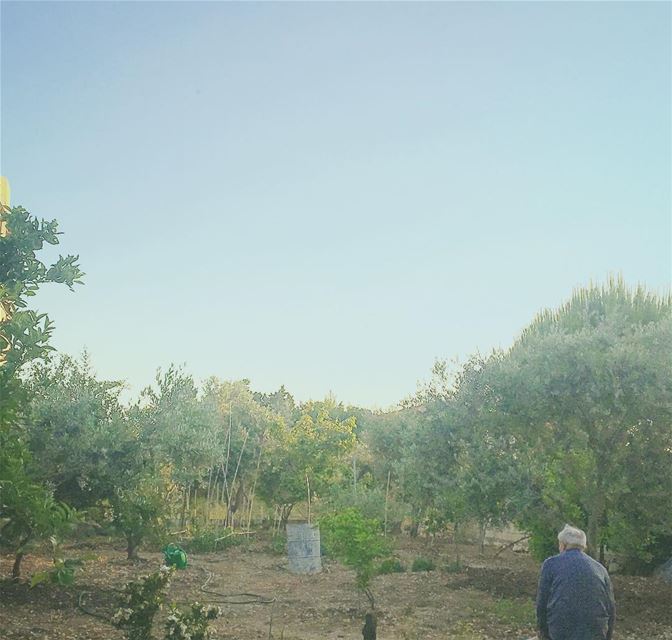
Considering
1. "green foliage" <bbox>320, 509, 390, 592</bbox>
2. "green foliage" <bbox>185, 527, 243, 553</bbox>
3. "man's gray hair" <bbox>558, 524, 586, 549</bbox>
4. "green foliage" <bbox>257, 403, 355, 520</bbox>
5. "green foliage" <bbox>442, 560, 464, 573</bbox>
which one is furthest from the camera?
"green foliage" <bbox>257, 403, 355, 520</bbox>

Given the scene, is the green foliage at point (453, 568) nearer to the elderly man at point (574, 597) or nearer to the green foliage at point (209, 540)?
the green foliage at point (209, 540)

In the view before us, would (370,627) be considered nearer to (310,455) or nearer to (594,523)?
(594,523)

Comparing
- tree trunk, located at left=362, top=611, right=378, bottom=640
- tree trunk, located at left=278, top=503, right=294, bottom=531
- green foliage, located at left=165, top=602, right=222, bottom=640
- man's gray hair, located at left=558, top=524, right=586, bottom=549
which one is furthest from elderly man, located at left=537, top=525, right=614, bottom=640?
tree trunk, located at left=278, top=503, right=294, bottom=531

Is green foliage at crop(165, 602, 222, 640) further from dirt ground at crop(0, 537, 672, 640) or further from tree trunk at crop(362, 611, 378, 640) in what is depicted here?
tree trunk at crop(362, 611, 378, 640)

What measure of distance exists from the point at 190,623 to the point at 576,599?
3.94m

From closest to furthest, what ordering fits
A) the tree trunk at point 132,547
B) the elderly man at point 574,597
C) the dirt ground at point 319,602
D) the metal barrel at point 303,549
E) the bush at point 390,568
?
the elderly man at point 574,597
the dirt ground at point 319,602
the bush at point 390,568
the tree trunk at point 132,547
the metal barrel at point 303,549

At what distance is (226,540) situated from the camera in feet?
72.9

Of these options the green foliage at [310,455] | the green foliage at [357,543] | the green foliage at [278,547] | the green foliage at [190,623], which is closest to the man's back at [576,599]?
the green foliage at [190,623]

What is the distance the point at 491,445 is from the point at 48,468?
797 cm

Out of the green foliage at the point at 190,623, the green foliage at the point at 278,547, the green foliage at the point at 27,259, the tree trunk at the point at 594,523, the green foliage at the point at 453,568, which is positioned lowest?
the green foliage at the point at 278,547

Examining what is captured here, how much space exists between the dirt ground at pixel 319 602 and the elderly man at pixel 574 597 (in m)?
4.26

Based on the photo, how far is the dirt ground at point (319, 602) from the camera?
10.1 metres

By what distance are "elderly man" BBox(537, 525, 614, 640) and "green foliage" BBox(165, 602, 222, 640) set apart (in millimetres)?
3502

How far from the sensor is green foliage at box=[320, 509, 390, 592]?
11.3m
